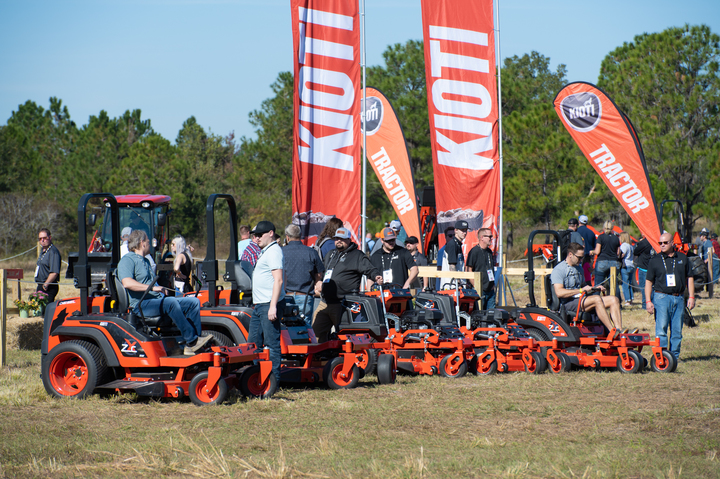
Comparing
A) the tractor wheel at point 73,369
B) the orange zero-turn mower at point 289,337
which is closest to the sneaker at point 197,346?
the orange zero-turn mower at point 289,337

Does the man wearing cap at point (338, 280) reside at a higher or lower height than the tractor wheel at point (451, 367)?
higher

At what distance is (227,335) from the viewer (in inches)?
334

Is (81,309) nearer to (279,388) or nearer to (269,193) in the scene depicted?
(279,388)

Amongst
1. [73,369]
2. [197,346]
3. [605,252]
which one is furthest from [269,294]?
[605,252]

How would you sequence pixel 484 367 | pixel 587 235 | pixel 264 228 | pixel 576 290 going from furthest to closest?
pixel 587 235 < pixel 576 290 < pixel 484 367 < pixel 264 228

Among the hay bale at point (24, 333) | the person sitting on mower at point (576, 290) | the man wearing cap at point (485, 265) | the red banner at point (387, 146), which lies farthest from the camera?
the red banner at point (387, 146)

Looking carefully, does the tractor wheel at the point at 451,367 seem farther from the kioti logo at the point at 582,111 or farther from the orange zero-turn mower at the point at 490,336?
the kioti logo at the point at 582,111

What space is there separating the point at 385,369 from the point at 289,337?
3.67 feet

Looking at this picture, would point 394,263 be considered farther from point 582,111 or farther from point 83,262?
point 582,111

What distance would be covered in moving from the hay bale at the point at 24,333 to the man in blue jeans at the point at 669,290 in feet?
28.6

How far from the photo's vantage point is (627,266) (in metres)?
18.0

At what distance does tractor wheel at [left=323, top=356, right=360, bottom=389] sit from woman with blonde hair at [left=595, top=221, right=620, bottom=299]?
30.4 feet

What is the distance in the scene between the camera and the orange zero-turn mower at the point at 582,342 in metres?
9.45

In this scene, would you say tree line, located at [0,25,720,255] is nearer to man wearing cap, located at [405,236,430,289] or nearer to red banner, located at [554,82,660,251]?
red banner, located at [554,82,660,251]
